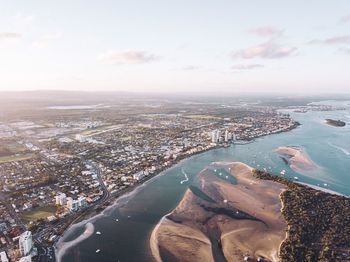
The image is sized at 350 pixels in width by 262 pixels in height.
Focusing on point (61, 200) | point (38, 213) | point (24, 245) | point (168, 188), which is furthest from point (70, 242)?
point (168, 188)

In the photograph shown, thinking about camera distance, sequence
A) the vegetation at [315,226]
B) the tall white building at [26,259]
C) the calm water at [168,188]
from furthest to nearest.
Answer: the calm water at [168,188], the vegetation at [315,226], the tall white building at [26,259]

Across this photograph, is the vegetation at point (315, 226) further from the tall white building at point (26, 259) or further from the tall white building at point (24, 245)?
the tall white building at point (24, 245)

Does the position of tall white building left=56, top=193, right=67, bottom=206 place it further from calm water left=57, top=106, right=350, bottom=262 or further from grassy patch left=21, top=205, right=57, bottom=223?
calm water left=57, top=106, right=350, bottom=262

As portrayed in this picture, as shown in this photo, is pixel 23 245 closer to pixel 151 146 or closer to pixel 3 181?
pixel 3 181

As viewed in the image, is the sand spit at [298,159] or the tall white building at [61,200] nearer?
the tall white building at [61,200]

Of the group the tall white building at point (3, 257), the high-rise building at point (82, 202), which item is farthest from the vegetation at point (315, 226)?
the tall white building at point (3, 257)

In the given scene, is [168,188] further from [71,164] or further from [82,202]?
[71,164]
